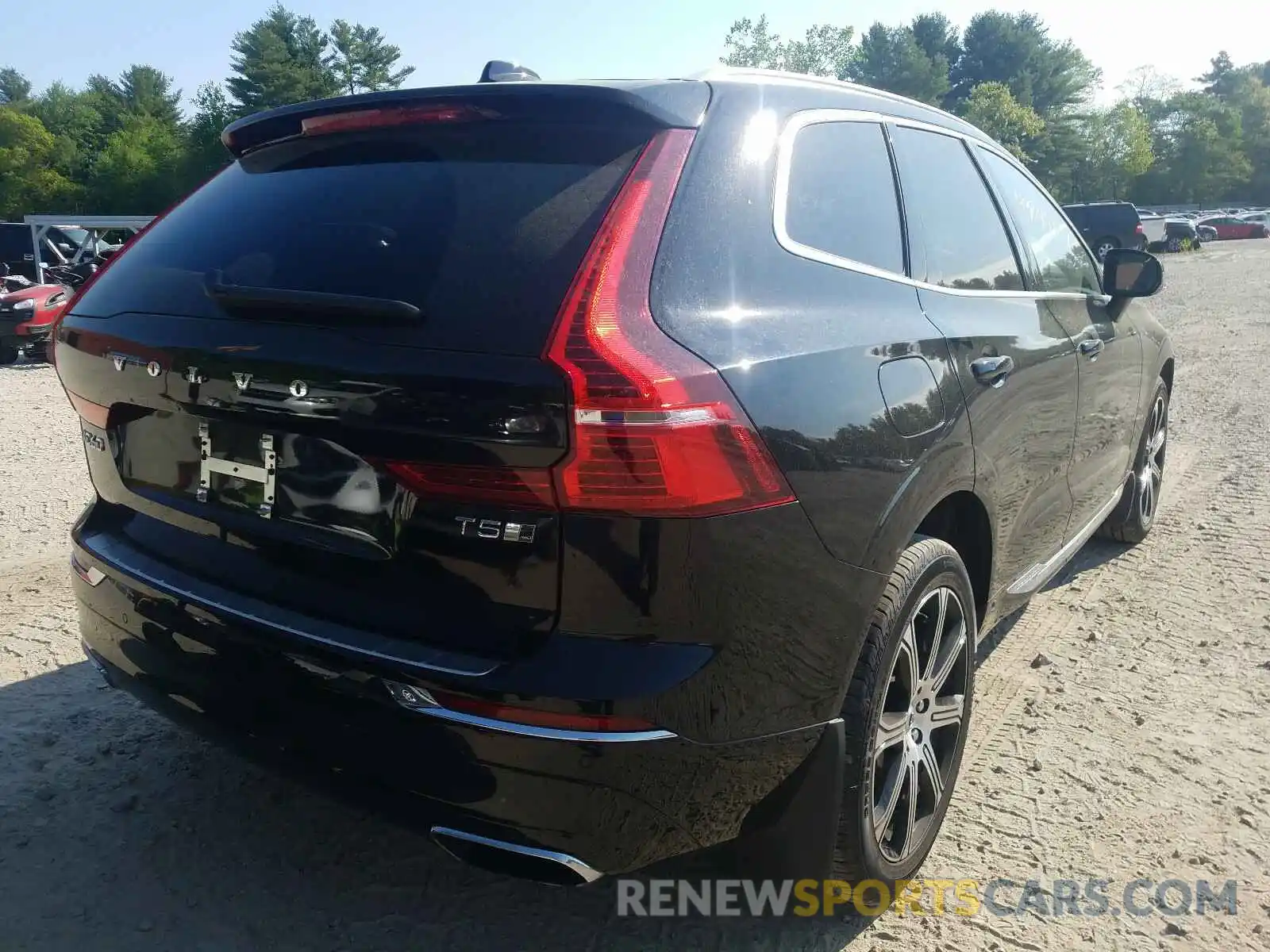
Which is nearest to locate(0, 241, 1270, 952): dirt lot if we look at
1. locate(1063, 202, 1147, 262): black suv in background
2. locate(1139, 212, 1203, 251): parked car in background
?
locate(1063, 202, 1147, 262): black suv in background

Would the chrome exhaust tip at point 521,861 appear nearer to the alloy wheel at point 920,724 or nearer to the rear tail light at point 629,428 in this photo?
the rear tail light at point 629,428

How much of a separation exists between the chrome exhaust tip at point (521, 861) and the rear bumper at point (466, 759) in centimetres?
1

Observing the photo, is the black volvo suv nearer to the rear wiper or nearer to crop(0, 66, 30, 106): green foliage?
the rear wiper

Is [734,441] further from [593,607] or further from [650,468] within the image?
[593,607]

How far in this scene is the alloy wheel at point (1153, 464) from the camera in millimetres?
4938

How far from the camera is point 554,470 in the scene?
171 centimetres

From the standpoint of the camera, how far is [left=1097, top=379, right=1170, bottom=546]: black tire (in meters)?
4.80

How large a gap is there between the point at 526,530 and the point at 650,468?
9.5 inches

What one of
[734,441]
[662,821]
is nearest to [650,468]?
[734,441]

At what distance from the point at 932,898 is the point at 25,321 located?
13.0 metres

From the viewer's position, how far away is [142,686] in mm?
2293

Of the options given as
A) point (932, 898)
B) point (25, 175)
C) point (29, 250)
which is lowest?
point (932, 898)

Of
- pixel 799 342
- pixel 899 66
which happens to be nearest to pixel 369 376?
pixel 799 342

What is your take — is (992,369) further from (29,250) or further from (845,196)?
(29,250)
